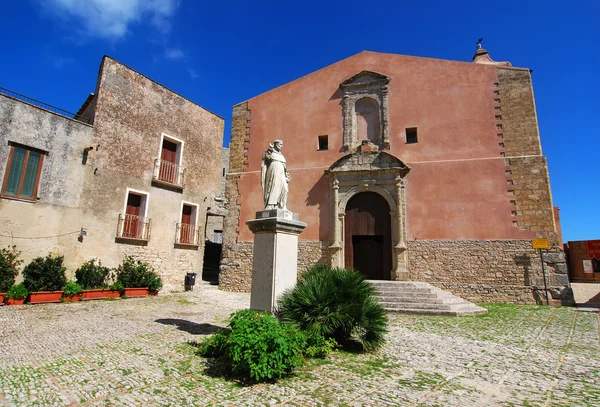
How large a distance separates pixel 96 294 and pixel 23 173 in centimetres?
437

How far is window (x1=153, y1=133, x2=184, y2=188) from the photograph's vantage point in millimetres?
14427

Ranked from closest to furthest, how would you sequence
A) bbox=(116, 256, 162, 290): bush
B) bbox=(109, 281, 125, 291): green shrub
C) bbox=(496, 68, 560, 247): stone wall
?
bbox=(109, 281, 125, 291): green shrub < bbox=(496, 68, 560, 247): stone wall < bbox=(116, 256, 162, 290): bush

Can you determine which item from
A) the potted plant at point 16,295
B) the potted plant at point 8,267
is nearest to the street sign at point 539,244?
the potted plant at point 16,295

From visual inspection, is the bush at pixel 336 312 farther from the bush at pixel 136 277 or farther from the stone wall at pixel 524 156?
the stone wall at pixel 524 156

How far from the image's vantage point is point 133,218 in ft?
43.7

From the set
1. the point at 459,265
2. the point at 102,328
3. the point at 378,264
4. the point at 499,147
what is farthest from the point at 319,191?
the point at 102,328

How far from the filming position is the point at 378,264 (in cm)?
1248

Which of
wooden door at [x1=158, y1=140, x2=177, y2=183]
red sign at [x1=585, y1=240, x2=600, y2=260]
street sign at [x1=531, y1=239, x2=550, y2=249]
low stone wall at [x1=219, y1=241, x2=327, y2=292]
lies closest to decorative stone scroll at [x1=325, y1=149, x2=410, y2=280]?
low stone wall at [x1=219, y1=241, x2=327, y2=292]

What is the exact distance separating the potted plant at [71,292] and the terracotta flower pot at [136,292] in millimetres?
1472

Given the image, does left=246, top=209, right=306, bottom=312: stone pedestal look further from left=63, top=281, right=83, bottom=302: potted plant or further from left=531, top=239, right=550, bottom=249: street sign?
left=531, top=239, right=550, bottom=249: street sign

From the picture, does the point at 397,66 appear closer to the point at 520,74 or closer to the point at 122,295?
the point at 520,74

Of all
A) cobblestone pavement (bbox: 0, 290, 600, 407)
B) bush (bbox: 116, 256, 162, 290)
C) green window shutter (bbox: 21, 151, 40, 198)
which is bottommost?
cobblestone pavement (bbox: 0, 290, 600, 407)

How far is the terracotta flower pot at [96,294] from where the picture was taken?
33.4 feet

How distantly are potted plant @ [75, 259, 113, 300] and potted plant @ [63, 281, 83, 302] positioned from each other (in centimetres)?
21
